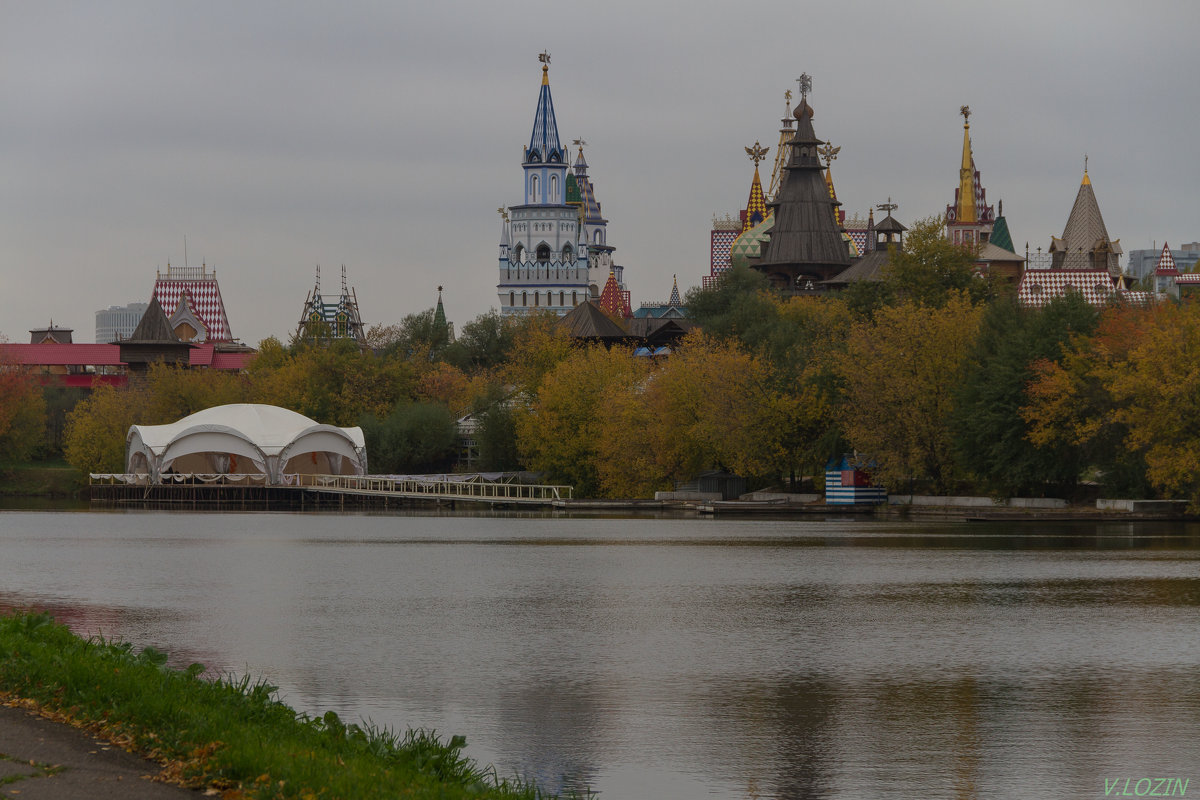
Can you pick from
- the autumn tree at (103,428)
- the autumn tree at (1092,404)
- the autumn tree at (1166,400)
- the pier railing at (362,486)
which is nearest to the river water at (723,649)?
the autumn tree at (1166,400)

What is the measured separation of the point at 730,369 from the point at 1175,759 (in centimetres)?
5262

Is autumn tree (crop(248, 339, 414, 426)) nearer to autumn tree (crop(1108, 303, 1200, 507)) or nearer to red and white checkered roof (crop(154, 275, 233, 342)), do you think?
red and white checkered roof (crop(154, 275, 233, 342))

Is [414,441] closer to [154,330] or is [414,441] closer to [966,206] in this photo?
[154,330]

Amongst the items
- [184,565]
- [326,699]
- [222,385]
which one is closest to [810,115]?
[222,385]

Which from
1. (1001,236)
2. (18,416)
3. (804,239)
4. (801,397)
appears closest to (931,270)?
(801,397)

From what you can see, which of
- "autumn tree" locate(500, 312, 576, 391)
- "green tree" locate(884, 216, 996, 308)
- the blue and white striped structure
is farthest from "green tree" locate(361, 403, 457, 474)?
the blue and white striped structure

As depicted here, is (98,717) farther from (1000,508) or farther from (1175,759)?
(1000,508)

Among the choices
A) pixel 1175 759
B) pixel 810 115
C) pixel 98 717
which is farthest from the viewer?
pixel 810 115

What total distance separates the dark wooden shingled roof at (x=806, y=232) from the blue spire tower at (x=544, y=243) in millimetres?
49873

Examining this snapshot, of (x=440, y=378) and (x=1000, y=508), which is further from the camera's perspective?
(x=440, y=378)

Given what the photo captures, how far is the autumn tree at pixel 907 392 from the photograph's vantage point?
196 feet

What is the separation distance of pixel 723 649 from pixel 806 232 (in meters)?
97.7

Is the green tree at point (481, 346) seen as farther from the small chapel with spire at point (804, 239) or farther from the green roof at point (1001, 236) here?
the green roof at point (1001, 236)

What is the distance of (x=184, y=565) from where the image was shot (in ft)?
120
